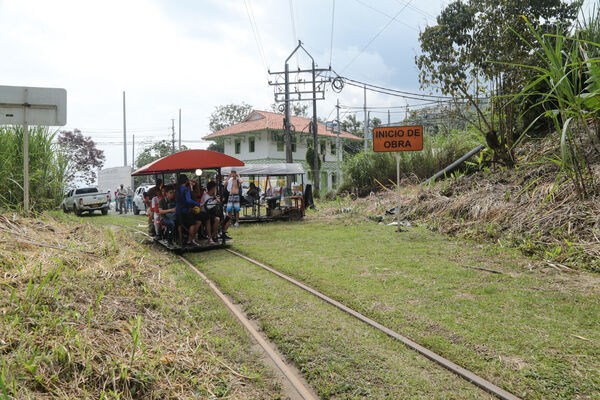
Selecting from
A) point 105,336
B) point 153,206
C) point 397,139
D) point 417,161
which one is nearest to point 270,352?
point 105,336

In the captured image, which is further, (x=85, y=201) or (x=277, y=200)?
(x=85, y=201)

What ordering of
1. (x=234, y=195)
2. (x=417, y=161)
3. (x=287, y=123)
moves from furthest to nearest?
(x=287, y=123)
(x=417, y=161)
(x=234, y=195)

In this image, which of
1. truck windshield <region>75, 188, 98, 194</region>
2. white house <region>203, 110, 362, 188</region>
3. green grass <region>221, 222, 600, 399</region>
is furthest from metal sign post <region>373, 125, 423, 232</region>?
white house <region>203, 110, 362, 188</region>

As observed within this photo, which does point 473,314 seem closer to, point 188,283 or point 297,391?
point 297,391

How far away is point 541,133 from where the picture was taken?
496 inches

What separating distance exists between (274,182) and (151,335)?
20009 mm

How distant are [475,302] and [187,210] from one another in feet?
23.8

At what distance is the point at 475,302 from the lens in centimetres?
511

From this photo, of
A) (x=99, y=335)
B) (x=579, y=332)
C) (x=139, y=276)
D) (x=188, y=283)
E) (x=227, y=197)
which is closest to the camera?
(x=99, y=335)

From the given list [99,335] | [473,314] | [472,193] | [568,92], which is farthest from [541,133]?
[99,335]

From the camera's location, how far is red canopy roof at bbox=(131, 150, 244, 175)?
385 inches

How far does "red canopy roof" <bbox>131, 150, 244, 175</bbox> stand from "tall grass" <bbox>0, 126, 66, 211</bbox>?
198 centimetres

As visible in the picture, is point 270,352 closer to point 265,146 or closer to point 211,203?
point 211,203

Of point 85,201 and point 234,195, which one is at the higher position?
point 234,195
